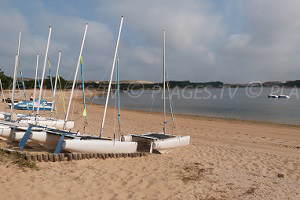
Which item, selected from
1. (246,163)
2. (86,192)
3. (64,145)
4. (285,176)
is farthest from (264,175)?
(64,145)

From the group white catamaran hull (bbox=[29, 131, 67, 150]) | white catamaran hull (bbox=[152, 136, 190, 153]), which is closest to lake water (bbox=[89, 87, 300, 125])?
white catamaran hull (bbox=[152, 136, 190, 153])

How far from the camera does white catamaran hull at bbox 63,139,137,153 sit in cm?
880

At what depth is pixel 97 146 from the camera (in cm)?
929

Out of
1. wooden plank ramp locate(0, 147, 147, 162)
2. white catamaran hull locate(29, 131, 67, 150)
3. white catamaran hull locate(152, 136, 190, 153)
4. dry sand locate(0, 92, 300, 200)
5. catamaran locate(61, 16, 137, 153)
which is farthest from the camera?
white catamaran hull locate(152, 136, 190, 153)

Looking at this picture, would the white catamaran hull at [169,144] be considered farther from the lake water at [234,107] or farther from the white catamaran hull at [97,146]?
the lake water at [234,107]

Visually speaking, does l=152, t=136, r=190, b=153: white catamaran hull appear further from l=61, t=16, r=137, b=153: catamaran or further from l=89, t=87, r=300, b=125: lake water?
l=89, t=87, r=300, b=125: lake water

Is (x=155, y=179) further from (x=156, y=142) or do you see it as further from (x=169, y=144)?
(x=169, y=144)

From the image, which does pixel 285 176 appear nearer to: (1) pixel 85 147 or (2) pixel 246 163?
(2) pixel 246 163

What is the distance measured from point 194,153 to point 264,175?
136 inches

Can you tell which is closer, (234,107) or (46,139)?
(46,139)

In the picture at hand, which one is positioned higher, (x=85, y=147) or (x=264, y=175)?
(x=85, y=147)

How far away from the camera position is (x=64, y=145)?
28.5 feet

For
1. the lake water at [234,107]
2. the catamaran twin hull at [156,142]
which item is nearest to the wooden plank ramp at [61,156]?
the catamaran twin hull at [156,142]

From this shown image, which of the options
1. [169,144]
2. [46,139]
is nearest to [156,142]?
[169,144]
